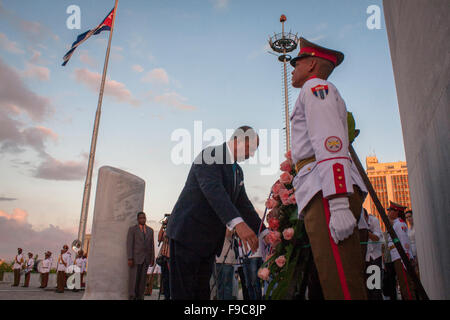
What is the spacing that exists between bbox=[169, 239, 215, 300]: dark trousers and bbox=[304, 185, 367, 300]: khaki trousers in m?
1.33

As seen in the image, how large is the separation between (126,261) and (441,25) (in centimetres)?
749

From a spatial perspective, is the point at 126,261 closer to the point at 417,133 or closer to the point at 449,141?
the point at 417,133

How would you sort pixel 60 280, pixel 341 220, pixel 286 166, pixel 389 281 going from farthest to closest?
pixel 60 280
pixel 389 281
pixel 286 166
pixel 341 220

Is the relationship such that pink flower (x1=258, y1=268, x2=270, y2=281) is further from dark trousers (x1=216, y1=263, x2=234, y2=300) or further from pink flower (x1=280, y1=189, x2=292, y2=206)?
dark trousers (x1=216, y1=263, x2=234, y2=300)

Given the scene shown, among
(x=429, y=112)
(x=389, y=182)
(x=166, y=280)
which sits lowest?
(x=166, y=280)

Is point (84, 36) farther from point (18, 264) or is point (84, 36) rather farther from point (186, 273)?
point (186, 273)

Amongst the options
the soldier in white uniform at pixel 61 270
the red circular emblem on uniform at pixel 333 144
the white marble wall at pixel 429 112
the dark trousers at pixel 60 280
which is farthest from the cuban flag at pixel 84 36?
the red circular emblem on uniform at pixel 333 144

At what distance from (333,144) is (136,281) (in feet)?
23.5

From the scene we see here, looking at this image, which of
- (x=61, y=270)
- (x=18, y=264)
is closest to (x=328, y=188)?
(x=61, y=270)

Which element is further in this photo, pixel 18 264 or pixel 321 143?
pixel 18 264

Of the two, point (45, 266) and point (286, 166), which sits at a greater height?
point (286, 166)

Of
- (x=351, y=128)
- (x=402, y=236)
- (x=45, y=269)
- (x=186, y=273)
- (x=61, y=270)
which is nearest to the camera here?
(x=351, y=128)

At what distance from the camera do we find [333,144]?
6.70 feet
